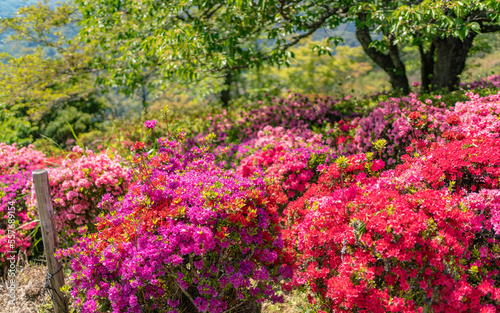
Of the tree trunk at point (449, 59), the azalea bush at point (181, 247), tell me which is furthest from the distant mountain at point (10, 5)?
the tree trunk at point (449, 59)

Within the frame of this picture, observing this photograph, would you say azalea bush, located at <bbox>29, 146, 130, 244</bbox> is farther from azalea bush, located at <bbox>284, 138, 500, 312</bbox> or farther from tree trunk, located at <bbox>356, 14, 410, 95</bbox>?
tree trunk, located at <bbox>356, 14, 410, 95</bbox>

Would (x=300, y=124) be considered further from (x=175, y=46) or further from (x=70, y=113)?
(x=70, y=113)

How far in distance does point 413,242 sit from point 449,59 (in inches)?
300

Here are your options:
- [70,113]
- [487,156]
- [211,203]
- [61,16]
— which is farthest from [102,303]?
[70,113]

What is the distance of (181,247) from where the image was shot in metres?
2.37

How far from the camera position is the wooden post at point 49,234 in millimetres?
2943

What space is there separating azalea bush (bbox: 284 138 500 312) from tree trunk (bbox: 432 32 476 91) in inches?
237

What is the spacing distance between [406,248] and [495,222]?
29.6 inches

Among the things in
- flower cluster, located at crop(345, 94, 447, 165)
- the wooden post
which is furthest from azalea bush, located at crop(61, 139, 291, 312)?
flower cluster, located at crop(345, 94, 447, 165)

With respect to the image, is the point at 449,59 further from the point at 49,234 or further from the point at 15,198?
the point at 15,198

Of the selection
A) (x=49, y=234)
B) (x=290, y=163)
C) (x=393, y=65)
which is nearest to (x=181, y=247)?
(x=49, y=234)

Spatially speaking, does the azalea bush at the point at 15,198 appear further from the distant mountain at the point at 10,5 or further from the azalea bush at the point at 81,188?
the distant mountain at the point at 10,5

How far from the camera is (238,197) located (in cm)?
259

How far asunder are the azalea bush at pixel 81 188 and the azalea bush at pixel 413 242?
248 centimetres
